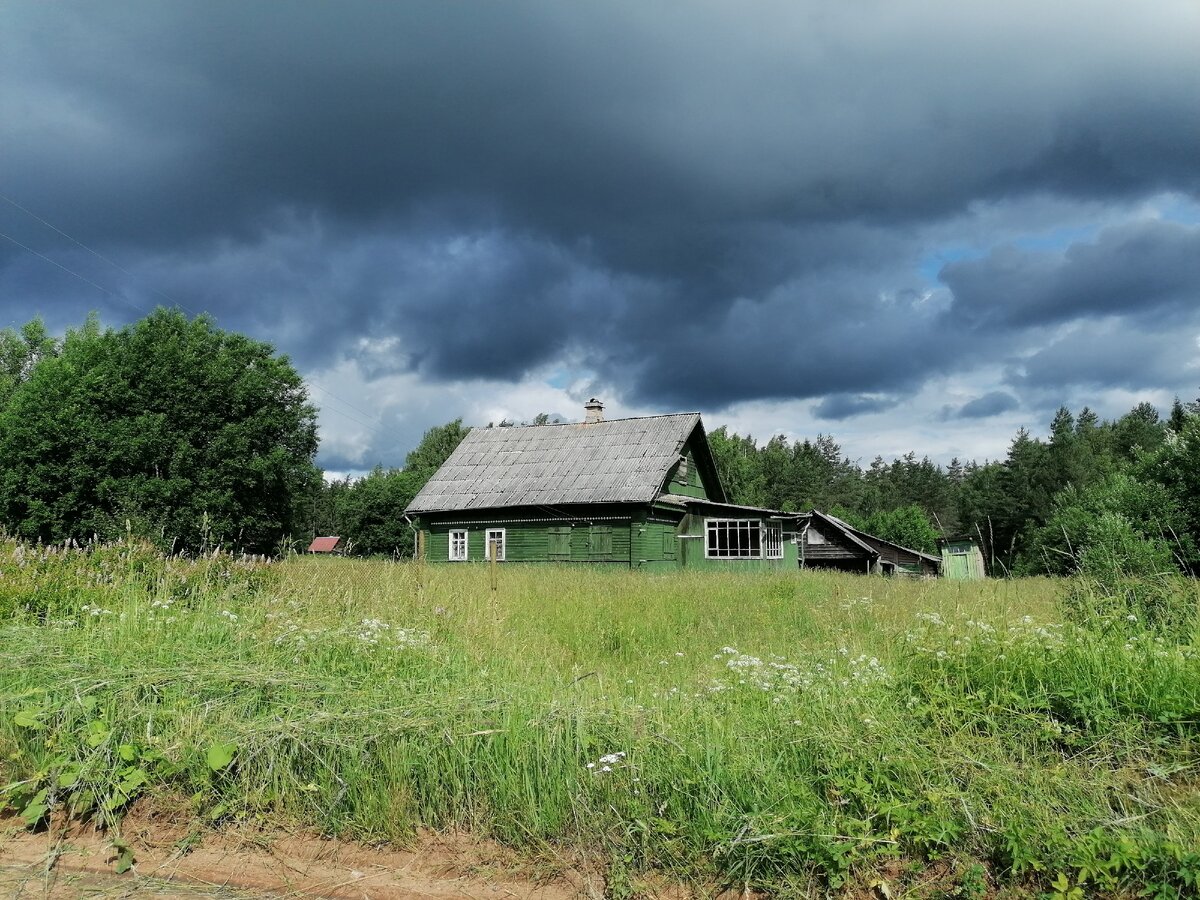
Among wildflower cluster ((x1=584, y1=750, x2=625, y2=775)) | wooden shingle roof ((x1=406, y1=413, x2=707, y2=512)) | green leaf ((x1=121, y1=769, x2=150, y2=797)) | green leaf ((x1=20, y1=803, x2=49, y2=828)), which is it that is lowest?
green leaf ((x1=20, y1=803, x2=49, y2=828))

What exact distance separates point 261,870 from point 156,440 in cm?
2569

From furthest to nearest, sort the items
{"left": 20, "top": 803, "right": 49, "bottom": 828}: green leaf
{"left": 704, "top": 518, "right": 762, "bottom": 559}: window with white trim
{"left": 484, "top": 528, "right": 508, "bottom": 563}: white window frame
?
{"left": 704, "top": 518, "right": 762, "bottom": 559}: window with white trim, {"left": 484, "top": 528, "right": 508, "bottom": 563}: white window frame, {"left": 20, "top": 803, "right": 49, "bottom": 828}: green leaf

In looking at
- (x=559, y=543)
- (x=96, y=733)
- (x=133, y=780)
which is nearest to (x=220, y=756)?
(x=133, y=780)

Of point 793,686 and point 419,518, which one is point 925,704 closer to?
point 793,686

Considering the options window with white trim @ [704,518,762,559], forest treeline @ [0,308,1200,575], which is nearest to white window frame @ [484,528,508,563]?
forest treeline @ [0,308,1200,575]

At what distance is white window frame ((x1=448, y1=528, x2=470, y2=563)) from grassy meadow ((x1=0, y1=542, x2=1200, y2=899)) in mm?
22906

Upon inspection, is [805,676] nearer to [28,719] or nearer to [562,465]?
[28,719]

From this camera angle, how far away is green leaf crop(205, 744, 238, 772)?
3.81 m

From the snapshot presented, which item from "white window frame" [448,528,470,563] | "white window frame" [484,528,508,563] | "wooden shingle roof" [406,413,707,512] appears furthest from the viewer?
"white window frame" [448,528,470,563]

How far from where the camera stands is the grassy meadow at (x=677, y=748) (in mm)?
3090

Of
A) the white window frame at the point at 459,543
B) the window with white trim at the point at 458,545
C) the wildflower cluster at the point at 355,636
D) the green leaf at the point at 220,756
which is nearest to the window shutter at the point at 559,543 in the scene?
the white window frame at the point at 459,543

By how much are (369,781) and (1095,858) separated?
3.17 metres

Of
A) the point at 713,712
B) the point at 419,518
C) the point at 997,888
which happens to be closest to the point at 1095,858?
the point at 997,888

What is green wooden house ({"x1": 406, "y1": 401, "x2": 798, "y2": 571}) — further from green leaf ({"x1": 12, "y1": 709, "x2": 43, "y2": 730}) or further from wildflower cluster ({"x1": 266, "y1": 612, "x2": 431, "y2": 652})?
green leaf ({"x1": 12, "y1": 709, "x2": 43, "y2": 730})
